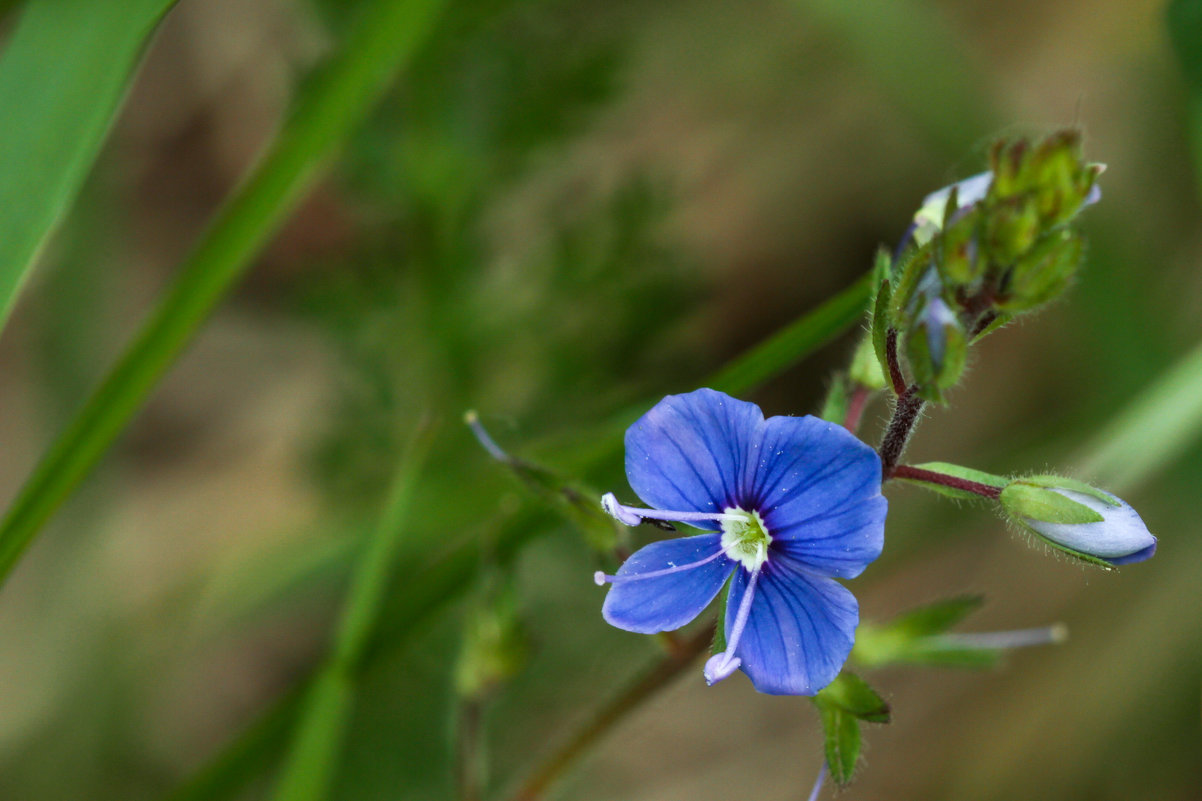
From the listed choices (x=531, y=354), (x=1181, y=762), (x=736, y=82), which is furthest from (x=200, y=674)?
(x=1181, y=762)

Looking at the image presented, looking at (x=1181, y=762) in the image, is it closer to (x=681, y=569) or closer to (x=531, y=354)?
(x=531, y=354)

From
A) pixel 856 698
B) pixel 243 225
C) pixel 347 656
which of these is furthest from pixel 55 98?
pixel 856 698

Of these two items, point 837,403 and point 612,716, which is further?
point 612,716

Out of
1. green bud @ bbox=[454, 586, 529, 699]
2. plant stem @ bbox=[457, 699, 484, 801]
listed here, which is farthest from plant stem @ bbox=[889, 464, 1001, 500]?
plant stem @ bbox=[457, 699, 484, 801]

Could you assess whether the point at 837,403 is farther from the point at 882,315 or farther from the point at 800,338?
the point at 882,315

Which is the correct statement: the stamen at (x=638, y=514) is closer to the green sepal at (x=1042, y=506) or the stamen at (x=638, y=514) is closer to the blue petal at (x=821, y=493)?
the blue petal at (x=821, y=493)
